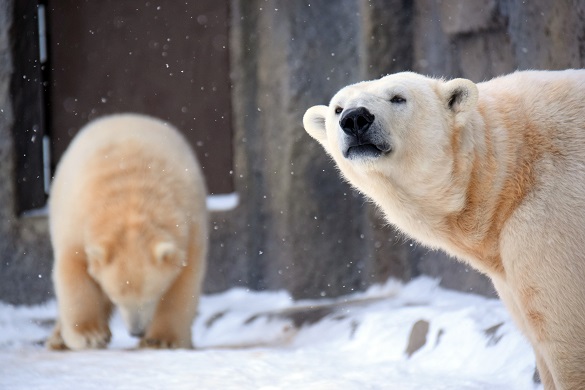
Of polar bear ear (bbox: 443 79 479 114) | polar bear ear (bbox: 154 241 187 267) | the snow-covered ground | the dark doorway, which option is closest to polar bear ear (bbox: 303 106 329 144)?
polar bear ear (bbox: 443 79 479 114)

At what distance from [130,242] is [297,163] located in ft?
5.90

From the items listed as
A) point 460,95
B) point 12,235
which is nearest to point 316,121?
point 460,95

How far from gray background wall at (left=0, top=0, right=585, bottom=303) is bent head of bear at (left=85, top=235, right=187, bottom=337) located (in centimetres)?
169

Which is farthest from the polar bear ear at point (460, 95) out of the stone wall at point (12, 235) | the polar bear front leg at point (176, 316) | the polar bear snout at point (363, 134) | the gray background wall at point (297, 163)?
the stone wall at point (12, 235)

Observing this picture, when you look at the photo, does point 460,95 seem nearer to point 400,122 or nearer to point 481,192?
point 400,122

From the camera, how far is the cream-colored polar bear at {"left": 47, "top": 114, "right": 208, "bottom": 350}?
4.49 meters

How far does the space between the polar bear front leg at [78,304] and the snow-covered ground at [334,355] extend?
0.68ft

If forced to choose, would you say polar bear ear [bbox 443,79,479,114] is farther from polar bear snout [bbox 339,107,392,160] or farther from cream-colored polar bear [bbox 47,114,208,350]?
cream-colored polar bear [bbox 47,114,208,350]

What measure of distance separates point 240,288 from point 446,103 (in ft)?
12.6

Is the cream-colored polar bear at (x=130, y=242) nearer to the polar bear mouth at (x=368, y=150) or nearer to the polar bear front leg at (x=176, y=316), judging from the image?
the polar bear front leg at (x=176, y=316)

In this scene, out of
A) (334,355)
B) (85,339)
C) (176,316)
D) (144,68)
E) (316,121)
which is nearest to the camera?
(316,121)

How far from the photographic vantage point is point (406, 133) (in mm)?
2803

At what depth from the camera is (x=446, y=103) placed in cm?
285

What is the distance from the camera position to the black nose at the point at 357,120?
273cm
